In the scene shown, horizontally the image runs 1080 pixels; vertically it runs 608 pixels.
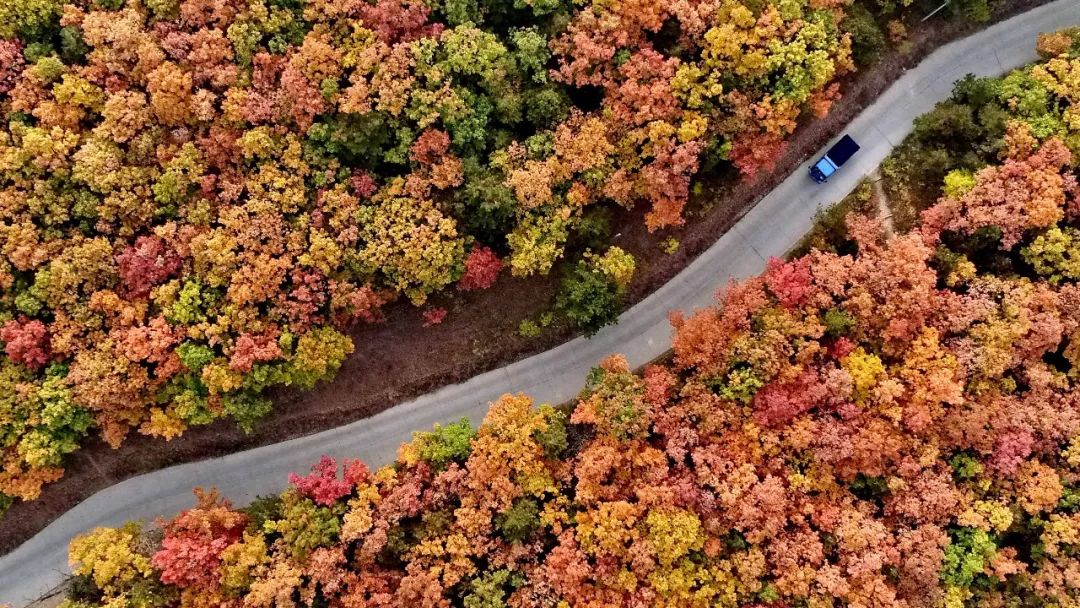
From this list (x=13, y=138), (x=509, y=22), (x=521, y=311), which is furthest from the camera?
(x=521, y=311)

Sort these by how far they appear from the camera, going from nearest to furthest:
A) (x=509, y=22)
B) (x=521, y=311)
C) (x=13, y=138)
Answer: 1. (x=13, y=138)
2. (x=509, y=22)
3. (x=521, y=311)

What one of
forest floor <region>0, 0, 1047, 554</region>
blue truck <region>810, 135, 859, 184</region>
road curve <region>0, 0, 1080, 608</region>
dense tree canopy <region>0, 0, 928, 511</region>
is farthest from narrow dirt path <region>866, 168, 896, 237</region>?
dense tree canopy <region>0, 0, 928, 511</region>

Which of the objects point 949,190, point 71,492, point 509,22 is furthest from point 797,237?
point 71,492

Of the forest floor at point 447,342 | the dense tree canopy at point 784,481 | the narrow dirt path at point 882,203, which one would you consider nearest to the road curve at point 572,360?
the forest floor at point 447,342

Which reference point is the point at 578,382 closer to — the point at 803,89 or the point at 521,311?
the point at 521,311

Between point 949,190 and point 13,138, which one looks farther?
point 949,190

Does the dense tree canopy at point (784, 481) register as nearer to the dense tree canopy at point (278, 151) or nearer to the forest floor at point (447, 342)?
the forest floor at point (447, 342)

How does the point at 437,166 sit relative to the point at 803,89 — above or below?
above
